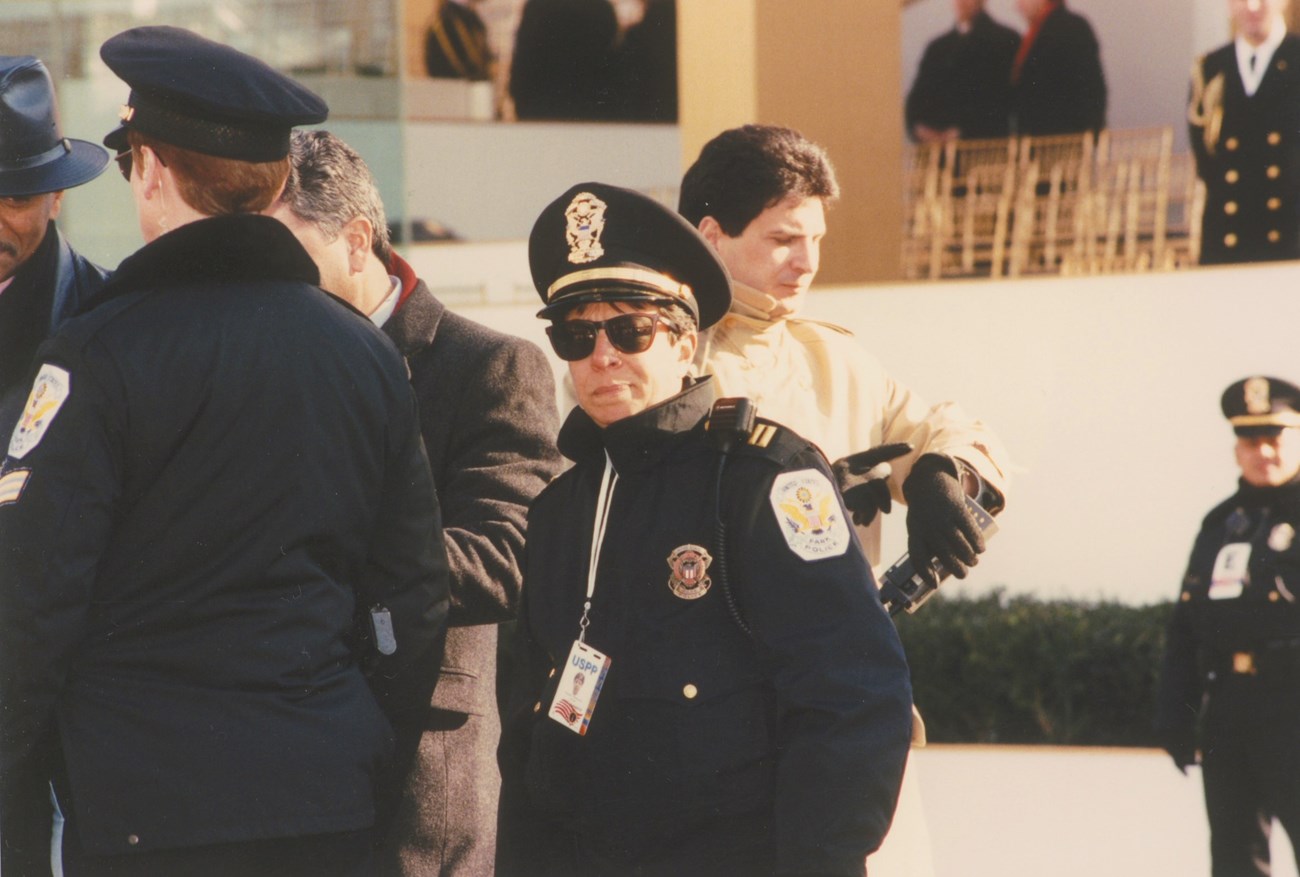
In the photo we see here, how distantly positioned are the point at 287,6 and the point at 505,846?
7.62 meters

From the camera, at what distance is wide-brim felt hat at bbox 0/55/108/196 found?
2875 mm

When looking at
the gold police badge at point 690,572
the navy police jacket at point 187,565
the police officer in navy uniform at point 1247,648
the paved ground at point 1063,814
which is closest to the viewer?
the navy police jacket at point 187,565

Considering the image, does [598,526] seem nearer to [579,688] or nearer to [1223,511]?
[579,688]

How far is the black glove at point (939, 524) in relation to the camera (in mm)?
2707

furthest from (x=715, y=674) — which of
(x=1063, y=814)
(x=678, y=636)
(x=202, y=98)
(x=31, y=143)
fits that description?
(x=1063, y=814)

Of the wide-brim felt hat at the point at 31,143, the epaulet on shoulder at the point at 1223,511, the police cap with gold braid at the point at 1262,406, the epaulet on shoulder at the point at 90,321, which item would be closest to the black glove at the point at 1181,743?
the epaulet on shoulder at the point at 1223,511

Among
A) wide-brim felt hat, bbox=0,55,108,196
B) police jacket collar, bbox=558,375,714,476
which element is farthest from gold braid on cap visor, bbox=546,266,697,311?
wide-brim felt hat, bbox=0,55,108,196

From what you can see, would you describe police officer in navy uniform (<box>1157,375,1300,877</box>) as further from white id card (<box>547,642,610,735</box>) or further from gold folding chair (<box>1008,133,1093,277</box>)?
white id card (<box>547,642,610,735</box>)

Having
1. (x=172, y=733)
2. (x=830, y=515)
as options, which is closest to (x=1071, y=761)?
(x=830, y=515)

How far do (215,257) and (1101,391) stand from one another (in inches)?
285

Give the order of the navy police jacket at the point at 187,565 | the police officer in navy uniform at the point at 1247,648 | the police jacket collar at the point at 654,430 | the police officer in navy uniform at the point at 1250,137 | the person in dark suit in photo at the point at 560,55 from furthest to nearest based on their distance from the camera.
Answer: the person in dark suit in photo at the point at 560,55
the police officer in navy uniform at the point at 1250,137
the police officer in navy uniform at the point at 1247,648
the police jacket collar at the point at 654,430
the navy police jacket at the point at 187,565

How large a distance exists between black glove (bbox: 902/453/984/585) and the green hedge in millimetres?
5544

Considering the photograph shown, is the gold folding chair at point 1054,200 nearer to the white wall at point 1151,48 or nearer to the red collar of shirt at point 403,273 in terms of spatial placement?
the white wall at point 1151,48

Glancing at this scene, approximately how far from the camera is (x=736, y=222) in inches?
119
